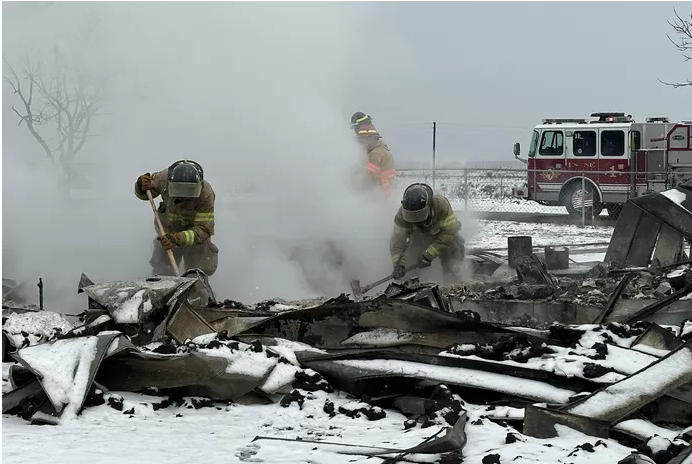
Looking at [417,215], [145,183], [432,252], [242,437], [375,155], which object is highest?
[375,155]

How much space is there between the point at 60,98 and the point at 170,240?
12.4 meters

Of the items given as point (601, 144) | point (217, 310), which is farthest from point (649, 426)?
point (601, 144)

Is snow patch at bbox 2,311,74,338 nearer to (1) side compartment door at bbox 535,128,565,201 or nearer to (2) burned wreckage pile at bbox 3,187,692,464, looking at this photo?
(2) burned wreckage pile at bbox 3,187,692,464

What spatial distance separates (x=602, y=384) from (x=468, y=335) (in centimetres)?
96

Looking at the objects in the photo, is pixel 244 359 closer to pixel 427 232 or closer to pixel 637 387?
pixel 637 387

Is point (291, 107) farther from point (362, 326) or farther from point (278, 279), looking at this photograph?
point (362, 326)

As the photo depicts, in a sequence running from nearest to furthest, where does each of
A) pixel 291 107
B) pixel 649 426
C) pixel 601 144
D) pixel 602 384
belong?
pixel 649 426
pixel 602 384
pixel 291 107
pixel 601 144

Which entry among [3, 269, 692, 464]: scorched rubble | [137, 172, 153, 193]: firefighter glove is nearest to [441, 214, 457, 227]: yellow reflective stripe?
[137, 172, 153, 193]: firefighter glove

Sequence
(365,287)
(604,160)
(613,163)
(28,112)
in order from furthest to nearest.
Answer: (604,160) → (613,163) → (28,112) → (365,287)

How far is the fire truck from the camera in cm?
1789

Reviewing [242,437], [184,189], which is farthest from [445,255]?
[242,437]

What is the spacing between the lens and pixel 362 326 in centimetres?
490

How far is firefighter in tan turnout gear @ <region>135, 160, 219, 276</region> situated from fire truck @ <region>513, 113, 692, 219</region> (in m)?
12.1

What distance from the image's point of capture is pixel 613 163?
61.9 ft
